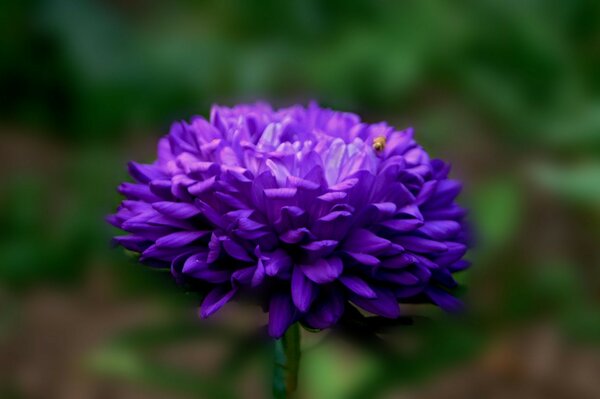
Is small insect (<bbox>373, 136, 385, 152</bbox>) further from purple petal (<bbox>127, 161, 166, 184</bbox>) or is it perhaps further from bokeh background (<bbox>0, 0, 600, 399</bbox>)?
bokeh background (<bbox>0, 0, 600, 399</bbox>)

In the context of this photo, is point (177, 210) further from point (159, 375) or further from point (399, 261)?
point (159, 375)

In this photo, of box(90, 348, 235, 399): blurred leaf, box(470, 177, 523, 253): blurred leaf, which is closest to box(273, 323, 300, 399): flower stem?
box(90, 348, 235, 399): blurred leaf

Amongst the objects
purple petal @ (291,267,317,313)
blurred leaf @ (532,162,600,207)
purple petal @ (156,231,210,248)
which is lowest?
blurred leaf @ (532,162,600,207)

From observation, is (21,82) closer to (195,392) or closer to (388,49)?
(388,49)

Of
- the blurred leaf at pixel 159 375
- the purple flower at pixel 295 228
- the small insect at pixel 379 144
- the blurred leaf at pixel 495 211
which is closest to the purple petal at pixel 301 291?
the purple flower at pixel 295 228

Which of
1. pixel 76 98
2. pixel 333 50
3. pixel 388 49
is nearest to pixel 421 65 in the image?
pixel 388 49

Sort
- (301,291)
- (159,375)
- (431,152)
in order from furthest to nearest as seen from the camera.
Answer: (431,152) → (159,375) → (301,291)

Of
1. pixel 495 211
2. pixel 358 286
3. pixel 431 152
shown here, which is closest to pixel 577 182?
pixel 495 211
